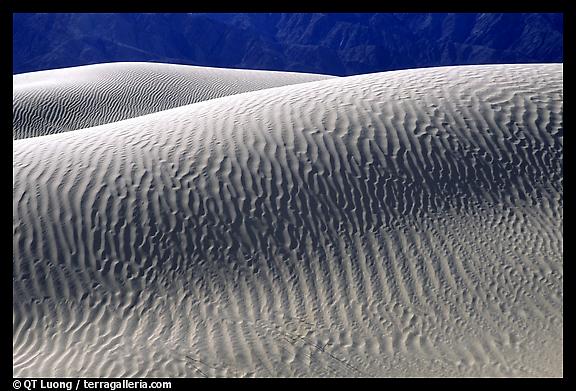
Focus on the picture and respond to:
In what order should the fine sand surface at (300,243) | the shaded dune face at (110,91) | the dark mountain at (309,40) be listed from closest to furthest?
the fine sand surface at (300,243), the shaded dune face at (110,91), the dark mountain at (309,40)

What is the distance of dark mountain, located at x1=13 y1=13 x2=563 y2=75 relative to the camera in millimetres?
95000

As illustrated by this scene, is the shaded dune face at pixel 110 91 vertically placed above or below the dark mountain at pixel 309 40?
above

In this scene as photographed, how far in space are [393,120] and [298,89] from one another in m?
2.42

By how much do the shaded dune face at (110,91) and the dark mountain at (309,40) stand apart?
7217 centimetres

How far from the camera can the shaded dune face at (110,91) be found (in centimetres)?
1972

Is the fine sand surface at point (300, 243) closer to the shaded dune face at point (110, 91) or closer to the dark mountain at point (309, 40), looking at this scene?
the shaded dune face at point (110, 91)

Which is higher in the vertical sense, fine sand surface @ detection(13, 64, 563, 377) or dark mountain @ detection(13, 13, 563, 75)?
fine sand surface @ detection(13, 64, 563, 377)

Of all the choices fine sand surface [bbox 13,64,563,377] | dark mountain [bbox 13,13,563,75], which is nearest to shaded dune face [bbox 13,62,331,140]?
fine sand surface [bbox 13,64,563,377]

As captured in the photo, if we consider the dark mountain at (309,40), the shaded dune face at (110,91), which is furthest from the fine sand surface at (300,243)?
the dark mountain at (309,40)

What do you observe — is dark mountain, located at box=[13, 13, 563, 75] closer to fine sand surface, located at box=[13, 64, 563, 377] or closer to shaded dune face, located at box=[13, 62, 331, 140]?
shaded dune face, located at box=[13, 62, 331, 140]

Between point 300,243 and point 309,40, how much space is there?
121774 mm

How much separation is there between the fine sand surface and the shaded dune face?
479 inches

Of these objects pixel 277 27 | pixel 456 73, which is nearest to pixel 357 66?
pixel 277 27

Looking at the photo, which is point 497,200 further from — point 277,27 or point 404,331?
point 277,27
